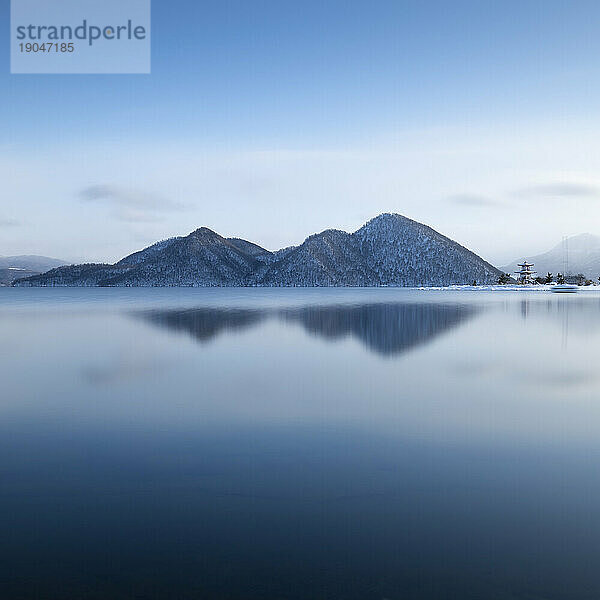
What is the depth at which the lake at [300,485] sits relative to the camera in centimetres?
757

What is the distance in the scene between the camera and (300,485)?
11086 millimetres

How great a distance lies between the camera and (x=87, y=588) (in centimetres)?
726

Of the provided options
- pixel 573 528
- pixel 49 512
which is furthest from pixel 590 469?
pixel 49 512

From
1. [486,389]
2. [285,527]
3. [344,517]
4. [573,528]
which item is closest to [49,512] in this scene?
[285,527]

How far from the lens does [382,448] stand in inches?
545

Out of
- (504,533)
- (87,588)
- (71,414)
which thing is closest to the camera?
(87,588)

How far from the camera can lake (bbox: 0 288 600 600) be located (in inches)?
298

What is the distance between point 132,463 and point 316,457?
4.41 m

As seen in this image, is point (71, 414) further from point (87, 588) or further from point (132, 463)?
point (87, 588)

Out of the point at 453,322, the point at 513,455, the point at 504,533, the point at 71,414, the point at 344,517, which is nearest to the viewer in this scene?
the point at 504,533

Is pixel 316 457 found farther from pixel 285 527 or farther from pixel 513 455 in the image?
pixel 513 455

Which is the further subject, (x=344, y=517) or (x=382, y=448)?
(x=382, y=448)

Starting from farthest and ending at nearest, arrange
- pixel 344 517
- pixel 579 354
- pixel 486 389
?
pixel 579 354, pixel 486 389, pixel 344 517

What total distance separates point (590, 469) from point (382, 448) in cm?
484
